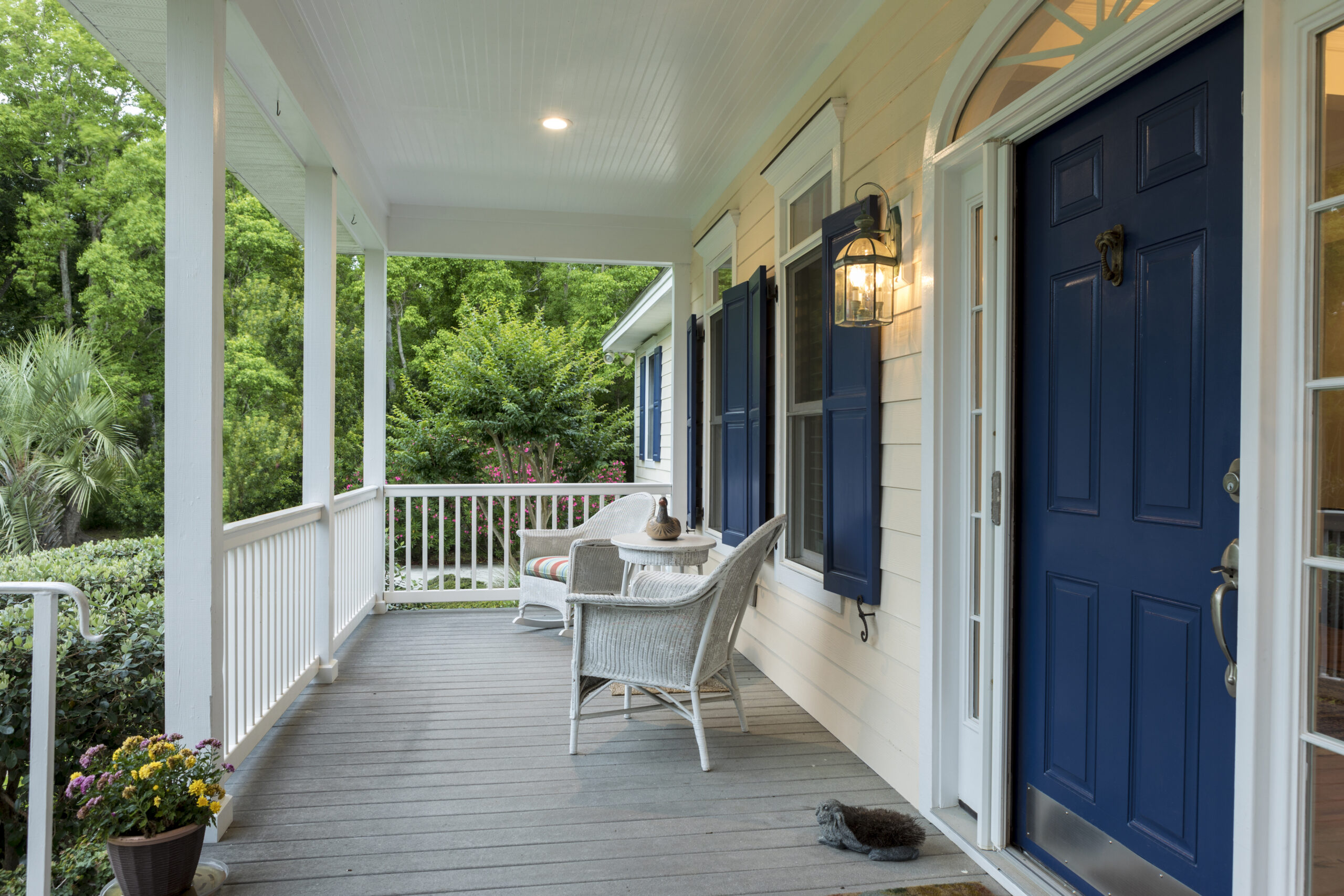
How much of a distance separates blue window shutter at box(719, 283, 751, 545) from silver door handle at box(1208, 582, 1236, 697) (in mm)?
3042

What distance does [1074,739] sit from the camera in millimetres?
2186

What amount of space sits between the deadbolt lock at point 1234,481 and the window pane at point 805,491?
2.30 metres

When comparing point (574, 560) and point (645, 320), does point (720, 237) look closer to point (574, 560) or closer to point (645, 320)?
point (574, 560)

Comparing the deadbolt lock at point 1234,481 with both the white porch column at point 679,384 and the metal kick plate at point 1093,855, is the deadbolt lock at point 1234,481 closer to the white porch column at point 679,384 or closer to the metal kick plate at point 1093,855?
the metal kick plate at point 1093,855

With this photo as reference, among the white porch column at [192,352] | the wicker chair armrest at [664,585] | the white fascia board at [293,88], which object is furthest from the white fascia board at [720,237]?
the white porch column at [192,352]

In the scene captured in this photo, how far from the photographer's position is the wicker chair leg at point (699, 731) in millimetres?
3154

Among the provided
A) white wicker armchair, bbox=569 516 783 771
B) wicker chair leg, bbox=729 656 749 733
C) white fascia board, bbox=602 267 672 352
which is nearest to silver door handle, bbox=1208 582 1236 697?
white wicker armchair, bbox=569 516 783 771

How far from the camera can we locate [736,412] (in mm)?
4961

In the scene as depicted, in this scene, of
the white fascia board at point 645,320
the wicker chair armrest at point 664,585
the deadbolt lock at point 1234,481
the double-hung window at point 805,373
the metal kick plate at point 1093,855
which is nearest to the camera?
the deadbolt lock at point 1234,481

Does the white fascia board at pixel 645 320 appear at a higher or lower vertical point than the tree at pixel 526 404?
higher

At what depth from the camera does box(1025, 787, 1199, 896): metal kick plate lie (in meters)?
1.90

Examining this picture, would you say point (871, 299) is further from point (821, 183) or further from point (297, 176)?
point (297, 176)

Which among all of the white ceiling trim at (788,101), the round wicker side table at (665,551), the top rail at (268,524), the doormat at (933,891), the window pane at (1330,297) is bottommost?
the doormat at (933,891)

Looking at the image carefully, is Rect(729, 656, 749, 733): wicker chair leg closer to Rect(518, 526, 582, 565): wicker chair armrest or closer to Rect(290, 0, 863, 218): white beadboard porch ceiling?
Rect(518, 526, 582, 565): wicker chair armrest
